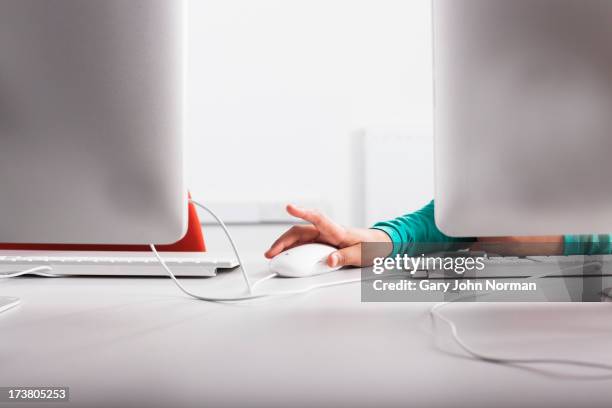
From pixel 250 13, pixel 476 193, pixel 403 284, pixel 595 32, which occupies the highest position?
pixel 250 13

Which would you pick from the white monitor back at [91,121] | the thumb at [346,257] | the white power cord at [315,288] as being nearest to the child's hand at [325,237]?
the thumb at [346,257]

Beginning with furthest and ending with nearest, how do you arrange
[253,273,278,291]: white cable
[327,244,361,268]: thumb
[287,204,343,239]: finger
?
[287,204,343,239]: finger → [327,244,361,268]: thumb → [253,273,278,291]: white cable

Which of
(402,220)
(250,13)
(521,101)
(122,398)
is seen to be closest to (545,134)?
(521,101)

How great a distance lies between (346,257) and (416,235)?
31cm

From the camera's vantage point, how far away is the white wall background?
252 centimetres

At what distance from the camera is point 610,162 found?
18.0 inches

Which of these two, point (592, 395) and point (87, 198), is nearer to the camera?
point (592, 395)

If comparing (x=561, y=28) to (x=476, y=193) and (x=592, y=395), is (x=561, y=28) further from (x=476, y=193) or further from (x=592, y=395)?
(x=592, y=395)

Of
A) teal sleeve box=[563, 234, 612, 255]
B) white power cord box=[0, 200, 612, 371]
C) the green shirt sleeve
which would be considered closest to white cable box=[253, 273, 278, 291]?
white power cord box=[0, 200, 612, 371]

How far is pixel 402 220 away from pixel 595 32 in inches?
27.1

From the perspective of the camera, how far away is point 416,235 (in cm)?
110

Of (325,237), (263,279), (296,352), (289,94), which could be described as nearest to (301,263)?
(263,279)

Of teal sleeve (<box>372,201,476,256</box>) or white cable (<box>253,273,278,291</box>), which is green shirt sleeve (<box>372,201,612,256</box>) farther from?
white cable (<box>253,273,278,291</box>)

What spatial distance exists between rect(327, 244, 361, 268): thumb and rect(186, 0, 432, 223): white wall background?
5.39 ft
